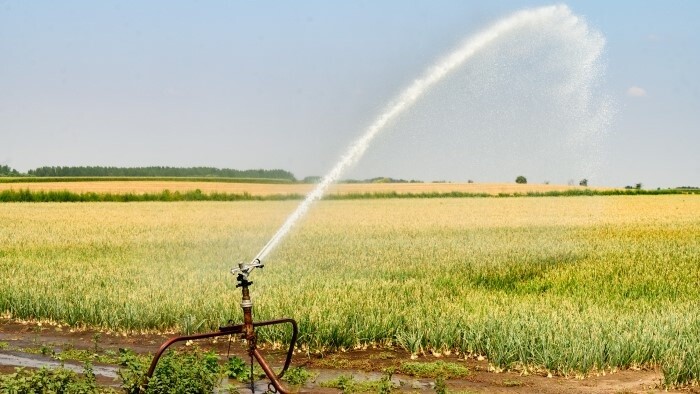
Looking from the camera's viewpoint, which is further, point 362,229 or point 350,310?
point 362,229

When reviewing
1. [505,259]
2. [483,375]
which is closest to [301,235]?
[505,259]

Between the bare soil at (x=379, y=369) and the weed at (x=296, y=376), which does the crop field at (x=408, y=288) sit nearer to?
the bare soil at (x=379, y=369)

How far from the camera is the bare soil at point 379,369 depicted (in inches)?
377

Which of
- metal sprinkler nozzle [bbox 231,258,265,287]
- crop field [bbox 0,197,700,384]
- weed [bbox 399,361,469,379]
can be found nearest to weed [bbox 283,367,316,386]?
weed [bbox 399,361,469,379]

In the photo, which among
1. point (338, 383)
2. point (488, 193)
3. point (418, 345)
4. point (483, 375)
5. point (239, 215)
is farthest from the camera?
point (488, 193)

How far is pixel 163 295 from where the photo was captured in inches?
590

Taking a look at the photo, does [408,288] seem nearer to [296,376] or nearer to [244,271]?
[296,376]

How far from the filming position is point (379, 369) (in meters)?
10.5

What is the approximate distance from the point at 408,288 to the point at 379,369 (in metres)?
5.94

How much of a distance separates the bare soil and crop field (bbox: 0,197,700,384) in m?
0.21

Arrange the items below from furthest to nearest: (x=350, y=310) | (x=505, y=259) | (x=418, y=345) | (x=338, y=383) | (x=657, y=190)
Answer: (x=657, y=190)
(x=505, y=259)
(x=350, y=310)
(x=418, y=345)
(x=338, y=383)

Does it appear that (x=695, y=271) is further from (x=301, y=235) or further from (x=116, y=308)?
(x=301, y=235)

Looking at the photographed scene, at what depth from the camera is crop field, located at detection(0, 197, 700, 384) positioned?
11.1 m

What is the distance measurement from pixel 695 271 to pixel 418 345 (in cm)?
1083
